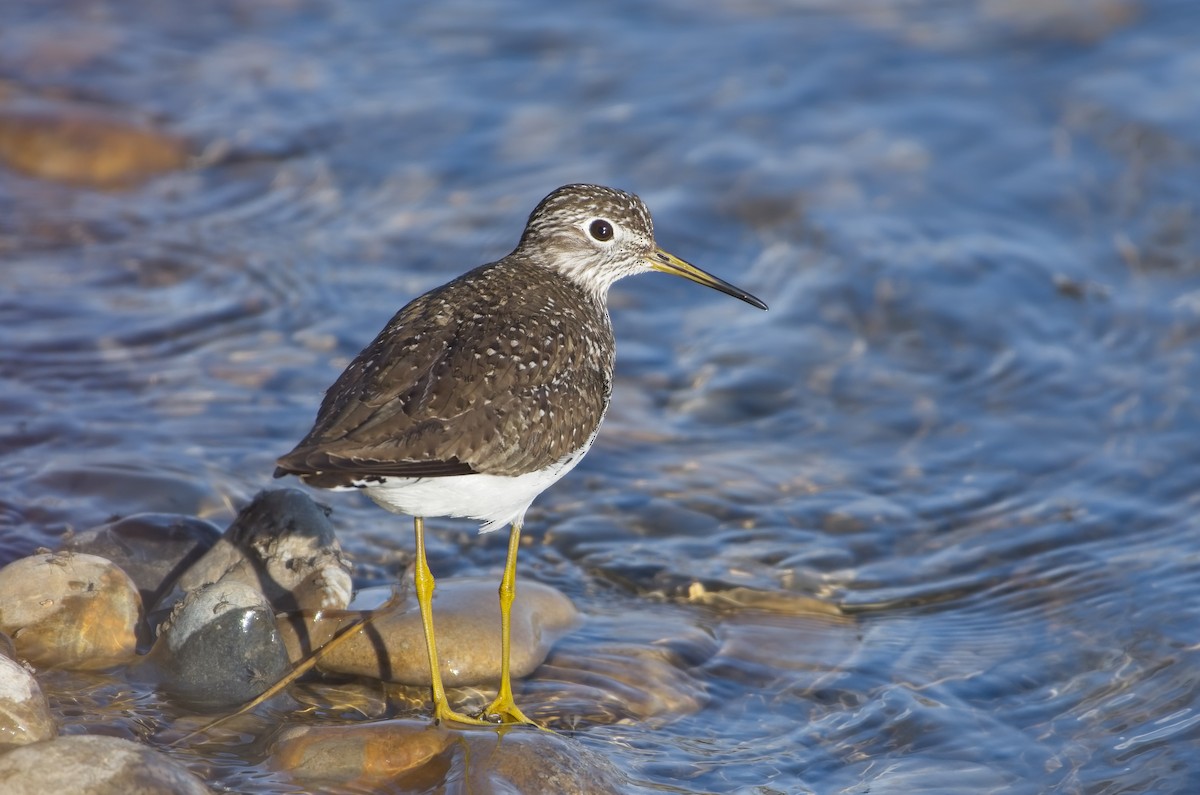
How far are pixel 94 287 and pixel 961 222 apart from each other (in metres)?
6.60

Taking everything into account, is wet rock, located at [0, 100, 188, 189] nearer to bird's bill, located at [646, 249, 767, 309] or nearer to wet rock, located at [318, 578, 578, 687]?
bird's bill, located at [646, 249, 767, 309]

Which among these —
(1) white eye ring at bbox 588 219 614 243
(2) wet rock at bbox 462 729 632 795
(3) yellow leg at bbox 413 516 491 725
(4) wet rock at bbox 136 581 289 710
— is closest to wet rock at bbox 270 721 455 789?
(2) wet rock at bbox 462 729 632 795

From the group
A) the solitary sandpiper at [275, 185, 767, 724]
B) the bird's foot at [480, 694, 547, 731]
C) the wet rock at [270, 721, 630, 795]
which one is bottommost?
the bird's foot at [480, 694, 547, 731]

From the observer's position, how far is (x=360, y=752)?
18.2ft

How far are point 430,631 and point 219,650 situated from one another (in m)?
0.88

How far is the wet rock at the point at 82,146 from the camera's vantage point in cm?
1184

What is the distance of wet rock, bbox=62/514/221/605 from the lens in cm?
679

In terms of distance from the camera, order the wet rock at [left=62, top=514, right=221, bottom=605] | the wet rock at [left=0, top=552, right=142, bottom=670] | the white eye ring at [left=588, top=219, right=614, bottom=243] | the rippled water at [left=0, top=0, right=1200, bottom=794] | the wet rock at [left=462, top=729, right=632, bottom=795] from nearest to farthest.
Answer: the wet rock at [left=462, top=729, right=632, bottom=795] < the wet rock at [left=0, top=552, right=142, bottom=670] < the wet rock at [left=62, top=514, right=221, bottom=605] < the rippled water at [left=0, top=0, right=1200, bottom=794] < the white eye ring at [left=588, top=219, right=614, bottom=243]

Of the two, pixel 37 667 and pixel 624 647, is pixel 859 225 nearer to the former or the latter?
pixel 624 647

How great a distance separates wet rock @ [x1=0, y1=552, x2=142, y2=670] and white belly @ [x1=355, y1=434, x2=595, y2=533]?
1.40 meters

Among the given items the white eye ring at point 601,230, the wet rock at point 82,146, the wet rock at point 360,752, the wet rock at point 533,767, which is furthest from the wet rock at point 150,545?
the wet rock at point 82,146

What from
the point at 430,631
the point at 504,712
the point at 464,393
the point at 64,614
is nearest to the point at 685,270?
the point at 464,393

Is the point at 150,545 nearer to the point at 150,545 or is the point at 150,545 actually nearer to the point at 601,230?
the point at 150,545

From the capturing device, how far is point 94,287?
10.1 metres
